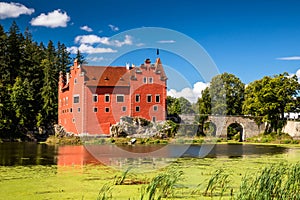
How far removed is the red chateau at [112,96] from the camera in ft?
135

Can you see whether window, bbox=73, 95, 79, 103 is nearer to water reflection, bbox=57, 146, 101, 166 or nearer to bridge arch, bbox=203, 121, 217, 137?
bridge arch, bbox=203, 121, 217, 137

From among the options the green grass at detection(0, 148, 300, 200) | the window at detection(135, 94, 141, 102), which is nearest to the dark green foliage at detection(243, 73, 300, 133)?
the window at detection(135, 94, 141, 102)

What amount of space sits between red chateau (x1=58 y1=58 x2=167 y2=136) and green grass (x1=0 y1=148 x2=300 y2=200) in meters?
25.3

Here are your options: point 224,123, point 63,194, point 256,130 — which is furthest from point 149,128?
point 63,194

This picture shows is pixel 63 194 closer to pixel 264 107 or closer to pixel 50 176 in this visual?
pixel 50 176

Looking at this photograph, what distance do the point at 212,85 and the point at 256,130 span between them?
850 centimetres

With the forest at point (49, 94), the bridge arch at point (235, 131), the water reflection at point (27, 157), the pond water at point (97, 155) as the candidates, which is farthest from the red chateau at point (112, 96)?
the water reflection at point (27, 157)

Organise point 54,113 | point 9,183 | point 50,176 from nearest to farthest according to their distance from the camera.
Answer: point 9,183
point 50,176
point 54,113

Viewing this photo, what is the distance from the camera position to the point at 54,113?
48.4m

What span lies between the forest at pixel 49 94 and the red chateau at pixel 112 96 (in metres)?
4.35

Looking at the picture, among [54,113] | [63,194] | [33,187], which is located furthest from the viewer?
[54,113]

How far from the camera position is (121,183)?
11703mm

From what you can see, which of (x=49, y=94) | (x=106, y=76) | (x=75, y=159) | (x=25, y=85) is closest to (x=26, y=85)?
(x=25, y=85)

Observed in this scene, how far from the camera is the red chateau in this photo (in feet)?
135
